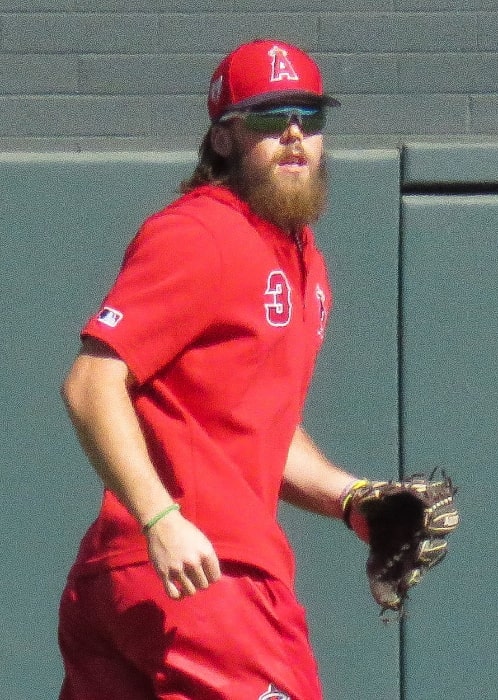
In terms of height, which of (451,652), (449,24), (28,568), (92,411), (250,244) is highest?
(449,24)

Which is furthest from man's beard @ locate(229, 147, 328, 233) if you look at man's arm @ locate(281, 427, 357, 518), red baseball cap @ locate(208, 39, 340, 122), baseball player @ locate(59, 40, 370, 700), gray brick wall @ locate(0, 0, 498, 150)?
gray brick wall @ locate(0, 0, 498, 150)

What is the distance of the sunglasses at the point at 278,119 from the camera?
308cm

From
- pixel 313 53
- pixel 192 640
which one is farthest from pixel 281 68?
pixel 313 53

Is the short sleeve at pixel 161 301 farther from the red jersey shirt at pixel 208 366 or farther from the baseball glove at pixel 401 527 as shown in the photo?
the baseball glove at pixel 401 527

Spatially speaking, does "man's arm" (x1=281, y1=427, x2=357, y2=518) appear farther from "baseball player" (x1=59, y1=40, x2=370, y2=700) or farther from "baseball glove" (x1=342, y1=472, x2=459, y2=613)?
"baseball player" (x1=59, y1=40, x2=370, y2=700)

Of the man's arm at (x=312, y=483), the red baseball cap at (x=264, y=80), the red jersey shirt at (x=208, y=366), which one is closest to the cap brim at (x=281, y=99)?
the red baseball cap at (x=264, y=80)

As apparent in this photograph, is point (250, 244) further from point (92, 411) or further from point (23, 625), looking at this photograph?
point (23, 625)

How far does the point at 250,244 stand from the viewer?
2916 mm

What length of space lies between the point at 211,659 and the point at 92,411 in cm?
53

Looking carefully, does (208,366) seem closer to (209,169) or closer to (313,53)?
(209,169)

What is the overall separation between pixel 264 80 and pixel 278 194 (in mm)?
271

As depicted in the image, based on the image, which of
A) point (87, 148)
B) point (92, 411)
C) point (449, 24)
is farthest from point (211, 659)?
point (449, 24)

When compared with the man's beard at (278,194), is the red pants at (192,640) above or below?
below

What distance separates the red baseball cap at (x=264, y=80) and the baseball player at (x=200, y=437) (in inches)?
0.6
